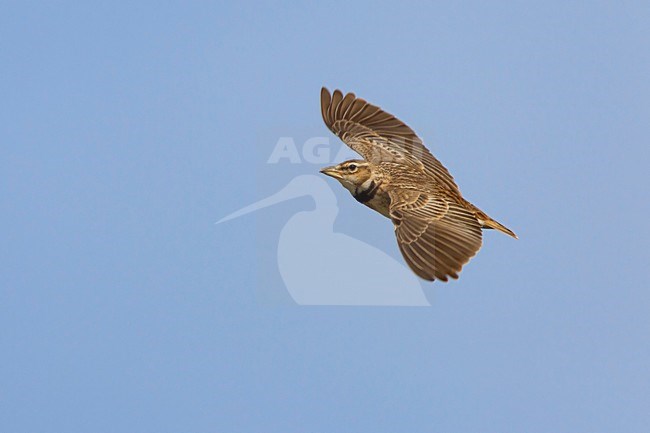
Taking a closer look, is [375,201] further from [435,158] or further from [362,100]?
[362,100]

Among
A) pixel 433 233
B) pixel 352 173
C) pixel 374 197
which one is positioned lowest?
pixel 433 233

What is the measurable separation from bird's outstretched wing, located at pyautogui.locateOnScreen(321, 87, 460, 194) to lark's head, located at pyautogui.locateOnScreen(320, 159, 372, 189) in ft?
2.60

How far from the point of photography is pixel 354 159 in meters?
16.2

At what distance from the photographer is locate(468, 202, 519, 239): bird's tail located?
15.2m

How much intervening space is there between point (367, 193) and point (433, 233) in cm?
254

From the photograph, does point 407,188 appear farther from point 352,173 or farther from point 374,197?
point 352,173

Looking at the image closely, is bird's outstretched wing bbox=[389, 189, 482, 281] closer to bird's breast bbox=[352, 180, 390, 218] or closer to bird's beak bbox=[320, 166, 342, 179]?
bird's breast bbox=[352, 180, 390, 218]

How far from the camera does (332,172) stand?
52.6 feet

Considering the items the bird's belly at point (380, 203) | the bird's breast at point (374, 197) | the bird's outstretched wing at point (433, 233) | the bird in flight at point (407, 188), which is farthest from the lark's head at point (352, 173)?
the bird's outstretched wing at point (433, 233)

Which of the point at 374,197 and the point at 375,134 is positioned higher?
the point at 375,134

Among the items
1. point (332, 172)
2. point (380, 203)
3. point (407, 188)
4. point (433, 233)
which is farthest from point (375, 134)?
point (433, 233)

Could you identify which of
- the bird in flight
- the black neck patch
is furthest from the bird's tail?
the black neck patch

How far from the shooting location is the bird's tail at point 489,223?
15.2 m

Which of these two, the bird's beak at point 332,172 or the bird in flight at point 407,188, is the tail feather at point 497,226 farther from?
the bird's beak at point 332,172
